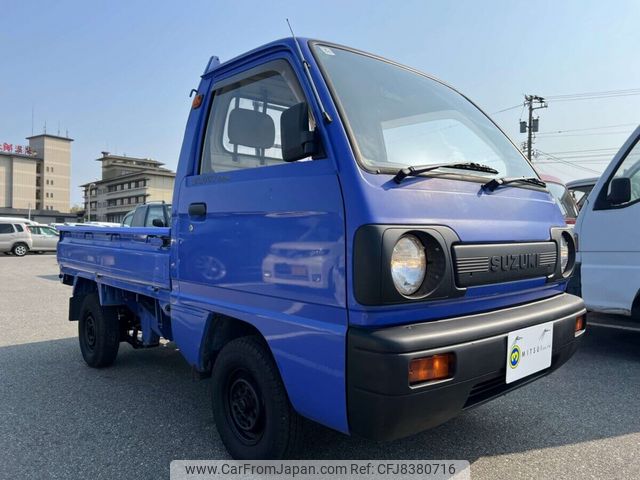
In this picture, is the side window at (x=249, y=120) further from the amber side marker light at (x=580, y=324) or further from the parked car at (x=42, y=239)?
the parked car at (x=42, y=239)

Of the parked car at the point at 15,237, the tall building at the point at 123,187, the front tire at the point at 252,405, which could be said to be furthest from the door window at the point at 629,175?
the tall building at the point at 123,187

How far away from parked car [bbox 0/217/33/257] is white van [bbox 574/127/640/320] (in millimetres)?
23353

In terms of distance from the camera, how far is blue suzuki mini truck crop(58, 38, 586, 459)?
5.85 ft

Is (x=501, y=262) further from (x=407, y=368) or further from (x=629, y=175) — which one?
(x=629, y=175)

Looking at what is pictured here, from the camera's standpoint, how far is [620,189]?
389 centimetres

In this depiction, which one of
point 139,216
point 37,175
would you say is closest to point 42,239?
point 139,216

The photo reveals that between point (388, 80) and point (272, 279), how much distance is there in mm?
1277

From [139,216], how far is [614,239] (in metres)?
9.08

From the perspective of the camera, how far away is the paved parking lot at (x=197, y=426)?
2473 mm

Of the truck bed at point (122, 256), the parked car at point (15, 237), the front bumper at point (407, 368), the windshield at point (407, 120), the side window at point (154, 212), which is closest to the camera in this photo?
the front bumper at point (407, 368)

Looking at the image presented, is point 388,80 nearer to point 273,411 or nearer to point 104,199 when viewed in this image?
point 273,411

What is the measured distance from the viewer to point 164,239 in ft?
9.83

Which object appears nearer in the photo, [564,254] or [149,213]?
[564,254]

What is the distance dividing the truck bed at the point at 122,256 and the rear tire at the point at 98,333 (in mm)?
276
